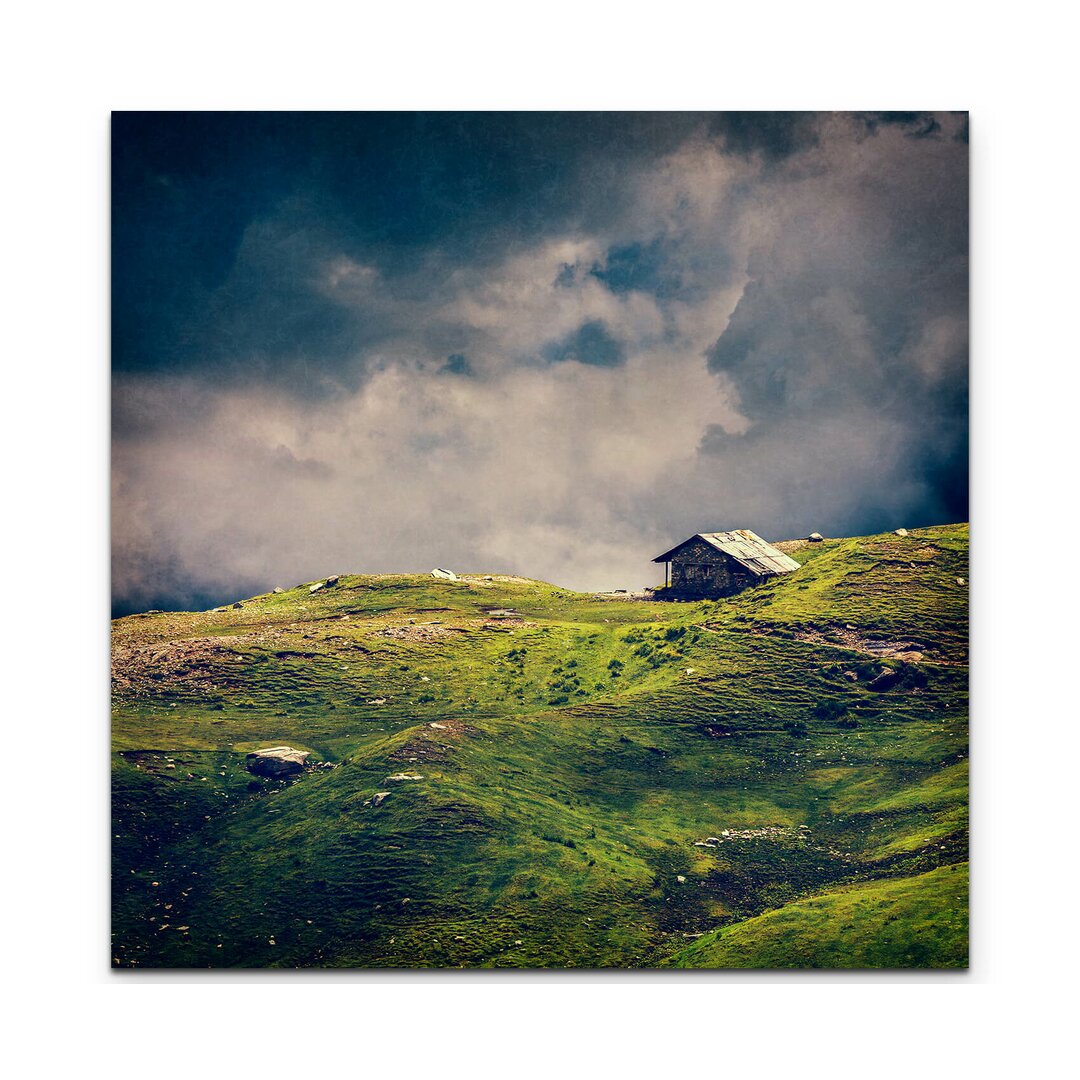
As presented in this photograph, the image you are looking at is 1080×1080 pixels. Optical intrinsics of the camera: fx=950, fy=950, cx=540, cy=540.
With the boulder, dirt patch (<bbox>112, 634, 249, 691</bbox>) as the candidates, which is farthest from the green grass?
dirt patch (<bbox>112, 634, 249, 691</bbox>)

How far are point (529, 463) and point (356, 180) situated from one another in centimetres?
238

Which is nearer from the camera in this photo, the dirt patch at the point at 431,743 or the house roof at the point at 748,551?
the dirt patch at the point at 431,743

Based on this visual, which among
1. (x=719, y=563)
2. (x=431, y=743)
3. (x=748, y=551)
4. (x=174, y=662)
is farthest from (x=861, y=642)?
(x=174, y=662)

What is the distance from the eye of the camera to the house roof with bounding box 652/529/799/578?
23.0 feet

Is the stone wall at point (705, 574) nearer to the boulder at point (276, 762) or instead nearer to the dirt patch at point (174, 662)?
the boulder at point (276, 762)

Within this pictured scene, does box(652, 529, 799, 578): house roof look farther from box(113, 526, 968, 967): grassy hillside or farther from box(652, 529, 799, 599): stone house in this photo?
box(113, 526, 968, 967): grassy hillside

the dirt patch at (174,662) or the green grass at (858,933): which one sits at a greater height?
the dirt patch at (174,662)

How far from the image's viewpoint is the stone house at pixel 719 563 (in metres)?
7.01

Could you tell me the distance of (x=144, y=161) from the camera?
6.71 metres

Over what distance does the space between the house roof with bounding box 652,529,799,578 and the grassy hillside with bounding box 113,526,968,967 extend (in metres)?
0.18

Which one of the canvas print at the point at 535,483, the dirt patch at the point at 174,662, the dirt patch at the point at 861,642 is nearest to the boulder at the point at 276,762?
the canvas print at the point at 535,483

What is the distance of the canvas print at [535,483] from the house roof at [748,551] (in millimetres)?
23
